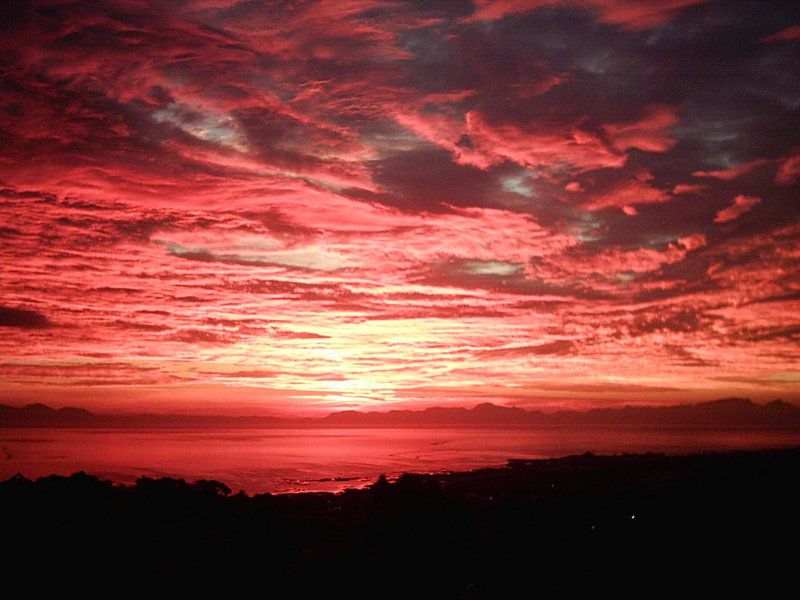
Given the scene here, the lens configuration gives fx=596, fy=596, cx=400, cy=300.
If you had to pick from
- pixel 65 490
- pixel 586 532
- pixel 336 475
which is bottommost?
pixel 336 475

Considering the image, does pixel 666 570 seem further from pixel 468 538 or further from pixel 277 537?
pixel 277 537

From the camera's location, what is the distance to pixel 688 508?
1147 inches

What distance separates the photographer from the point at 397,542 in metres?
21.9

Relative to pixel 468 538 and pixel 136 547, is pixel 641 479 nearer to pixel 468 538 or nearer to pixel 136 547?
pixel 468 538

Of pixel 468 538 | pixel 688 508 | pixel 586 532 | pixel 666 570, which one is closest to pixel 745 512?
pixel 688 508

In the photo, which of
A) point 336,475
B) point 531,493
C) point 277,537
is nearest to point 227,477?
point 336,475

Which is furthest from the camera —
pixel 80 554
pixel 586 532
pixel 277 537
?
pixel 586 532

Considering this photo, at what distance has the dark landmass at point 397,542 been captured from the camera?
18.0m

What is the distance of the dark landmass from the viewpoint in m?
18.0

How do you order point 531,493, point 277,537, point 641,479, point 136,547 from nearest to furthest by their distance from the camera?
point 136,547, point 277,537, point 531,493, point 641,479

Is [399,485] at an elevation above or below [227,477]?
above

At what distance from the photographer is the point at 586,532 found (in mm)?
25469

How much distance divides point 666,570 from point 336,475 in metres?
61.5

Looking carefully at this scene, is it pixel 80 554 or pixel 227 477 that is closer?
pixel 80 554
